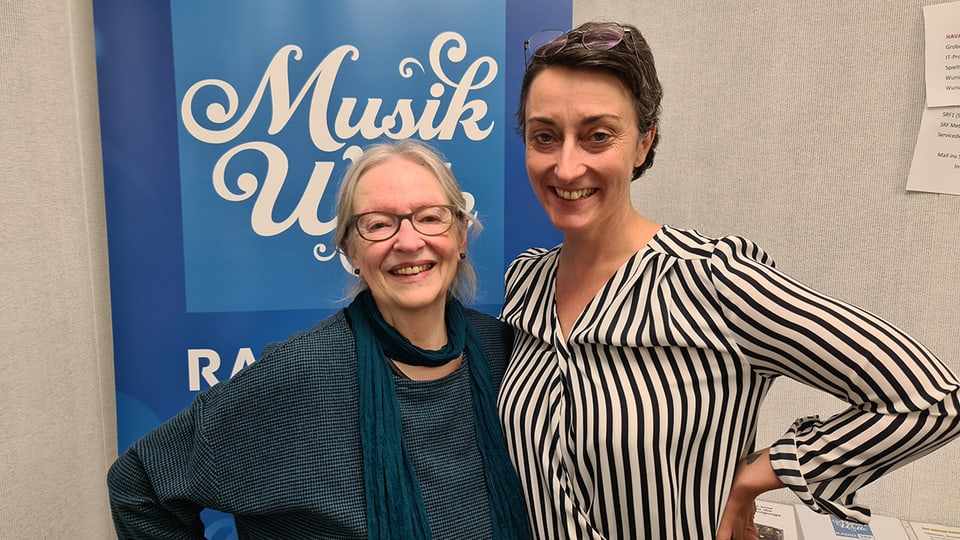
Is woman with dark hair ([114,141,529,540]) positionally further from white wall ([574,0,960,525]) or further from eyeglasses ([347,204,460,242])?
white wall ([574,0,960,525])

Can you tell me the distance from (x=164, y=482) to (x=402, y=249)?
67cm

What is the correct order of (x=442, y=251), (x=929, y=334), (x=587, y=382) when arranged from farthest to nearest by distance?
(x=929, y=334) → (x=442, y=251) → (x=587, y=382)

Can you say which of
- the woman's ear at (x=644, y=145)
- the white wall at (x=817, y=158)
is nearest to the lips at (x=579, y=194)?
the woman's ear at (x=644, y=145)

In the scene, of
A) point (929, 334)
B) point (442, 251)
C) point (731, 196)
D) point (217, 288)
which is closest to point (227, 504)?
point (442, 251)

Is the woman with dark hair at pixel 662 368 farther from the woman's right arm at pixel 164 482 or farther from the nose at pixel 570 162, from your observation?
the woman's right arm at pixel 164 482

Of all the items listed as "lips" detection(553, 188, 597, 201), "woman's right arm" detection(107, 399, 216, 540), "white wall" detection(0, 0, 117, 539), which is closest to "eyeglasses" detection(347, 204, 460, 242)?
"lips" detection(553, 188, 597, 201)

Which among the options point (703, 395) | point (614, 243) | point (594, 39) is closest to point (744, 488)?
point (703, 395)

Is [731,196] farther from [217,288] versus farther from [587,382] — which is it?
[217,288]

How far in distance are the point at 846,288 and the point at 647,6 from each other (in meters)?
1.14

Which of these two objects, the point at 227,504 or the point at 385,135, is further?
the point at 385,135

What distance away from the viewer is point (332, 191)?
2.11 metres

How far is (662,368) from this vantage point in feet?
3.88

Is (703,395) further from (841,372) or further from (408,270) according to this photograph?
(408,270)

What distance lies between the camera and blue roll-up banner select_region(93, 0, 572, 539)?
2012 millimetres
